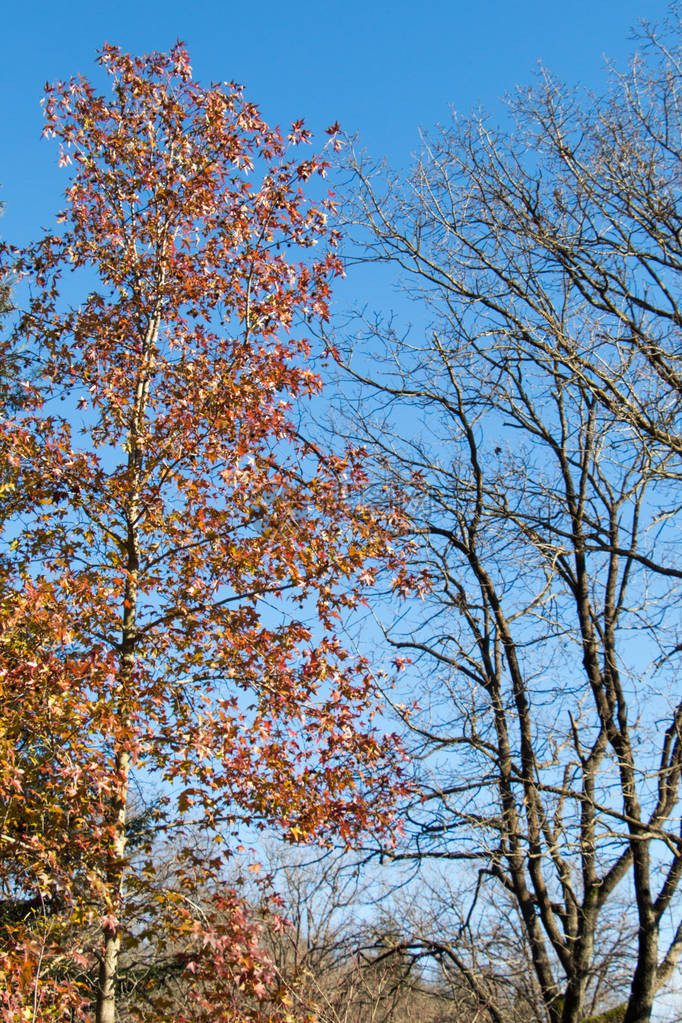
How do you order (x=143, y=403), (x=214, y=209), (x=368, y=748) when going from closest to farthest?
(x=368, y=748) < (x=143, y=403) < (x=214, y=209)

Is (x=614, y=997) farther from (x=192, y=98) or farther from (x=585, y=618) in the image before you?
(x=192, y=98)

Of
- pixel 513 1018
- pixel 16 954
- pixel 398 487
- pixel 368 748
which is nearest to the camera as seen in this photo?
pixel 16 954

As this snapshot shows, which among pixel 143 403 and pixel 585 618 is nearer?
pixel 143 403

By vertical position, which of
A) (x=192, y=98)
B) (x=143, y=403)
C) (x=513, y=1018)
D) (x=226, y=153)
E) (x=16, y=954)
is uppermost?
(x=192, y=98)

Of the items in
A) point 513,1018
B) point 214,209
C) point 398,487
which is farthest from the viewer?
point 398,487

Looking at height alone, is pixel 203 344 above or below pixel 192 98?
below

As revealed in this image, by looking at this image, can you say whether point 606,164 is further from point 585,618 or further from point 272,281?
point 585,618

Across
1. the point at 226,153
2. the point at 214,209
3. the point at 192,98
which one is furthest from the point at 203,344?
the point at 192,98

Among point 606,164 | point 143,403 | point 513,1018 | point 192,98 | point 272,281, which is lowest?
point 513,1018

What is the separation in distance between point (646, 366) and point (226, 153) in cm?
457

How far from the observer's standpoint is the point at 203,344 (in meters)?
7.91

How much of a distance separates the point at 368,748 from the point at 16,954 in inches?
116

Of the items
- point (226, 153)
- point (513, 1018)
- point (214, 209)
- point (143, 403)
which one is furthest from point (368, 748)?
point (226, 153)

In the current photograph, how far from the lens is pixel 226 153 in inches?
328
